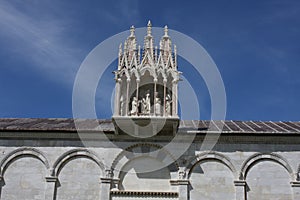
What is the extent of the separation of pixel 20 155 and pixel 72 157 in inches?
98.9

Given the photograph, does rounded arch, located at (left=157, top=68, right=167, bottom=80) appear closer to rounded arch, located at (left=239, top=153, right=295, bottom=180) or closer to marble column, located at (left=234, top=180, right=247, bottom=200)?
rounded arch, located at (left=239, top=153, right=295, bottom=180)

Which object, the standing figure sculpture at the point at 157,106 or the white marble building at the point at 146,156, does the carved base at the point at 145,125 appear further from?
the standing figure sculpture at the point at 157,106

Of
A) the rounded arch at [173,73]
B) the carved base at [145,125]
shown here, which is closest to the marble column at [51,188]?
Result: the carved base at [145,125]

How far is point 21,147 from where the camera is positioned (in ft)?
66.8

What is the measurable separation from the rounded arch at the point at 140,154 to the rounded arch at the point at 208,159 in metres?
0.77

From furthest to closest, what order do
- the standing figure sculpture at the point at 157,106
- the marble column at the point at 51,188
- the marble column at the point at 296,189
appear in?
the standing figure sculpture at the point at 157,106 → the marble column at the point at 51,188 → the marble column at the point at 296,189

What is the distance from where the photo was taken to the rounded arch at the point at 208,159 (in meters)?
19.7

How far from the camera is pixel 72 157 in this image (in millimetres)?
20125

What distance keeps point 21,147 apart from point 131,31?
776 centimetres

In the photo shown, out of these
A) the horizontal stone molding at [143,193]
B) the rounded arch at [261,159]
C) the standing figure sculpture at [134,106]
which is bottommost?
the horizontal stone molding at [143,193]

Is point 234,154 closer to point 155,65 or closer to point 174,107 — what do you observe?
point 174,107

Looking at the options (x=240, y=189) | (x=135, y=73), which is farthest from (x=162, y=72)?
(x=240, y=189)

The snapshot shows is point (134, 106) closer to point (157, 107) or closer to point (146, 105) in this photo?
point (146, 105)

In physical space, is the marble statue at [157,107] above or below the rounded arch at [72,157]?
above
